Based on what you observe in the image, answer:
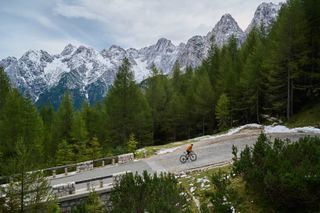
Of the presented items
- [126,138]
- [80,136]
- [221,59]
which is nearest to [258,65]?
[221,59]

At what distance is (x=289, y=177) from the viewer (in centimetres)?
873

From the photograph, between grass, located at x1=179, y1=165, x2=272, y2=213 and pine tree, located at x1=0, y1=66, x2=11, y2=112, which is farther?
pine tree, located at x1=0, y1=66, x2=11, y2=112

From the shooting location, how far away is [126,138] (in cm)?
3812

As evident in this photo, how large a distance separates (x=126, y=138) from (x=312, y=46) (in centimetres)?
2418

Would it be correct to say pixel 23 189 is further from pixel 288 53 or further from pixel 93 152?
pixel 288 53

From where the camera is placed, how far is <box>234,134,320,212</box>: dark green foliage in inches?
340

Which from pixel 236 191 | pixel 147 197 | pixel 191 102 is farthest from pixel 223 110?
pixel 147 197

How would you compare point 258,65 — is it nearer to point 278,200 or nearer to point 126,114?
point 126,114

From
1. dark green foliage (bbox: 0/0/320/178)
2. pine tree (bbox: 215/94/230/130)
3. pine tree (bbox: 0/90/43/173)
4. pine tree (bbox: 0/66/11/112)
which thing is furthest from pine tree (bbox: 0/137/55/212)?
pine tree (bbox: 215/94/230/130)

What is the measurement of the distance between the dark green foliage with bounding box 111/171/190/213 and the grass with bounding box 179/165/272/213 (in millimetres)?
1119

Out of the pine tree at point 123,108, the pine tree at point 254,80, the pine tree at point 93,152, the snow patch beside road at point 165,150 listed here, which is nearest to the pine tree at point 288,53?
the pine tree at point 254,80

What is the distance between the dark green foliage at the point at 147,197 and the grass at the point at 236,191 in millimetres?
1119

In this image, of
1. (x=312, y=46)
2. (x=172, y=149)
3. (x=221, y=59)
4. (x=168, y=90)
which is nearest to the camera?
(x=172, y=149)

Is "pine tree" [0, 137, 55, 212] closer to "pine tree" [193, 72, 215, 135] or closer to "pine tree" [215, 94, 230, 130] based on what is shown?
"pine tree" [215, 94, 230, 130]
